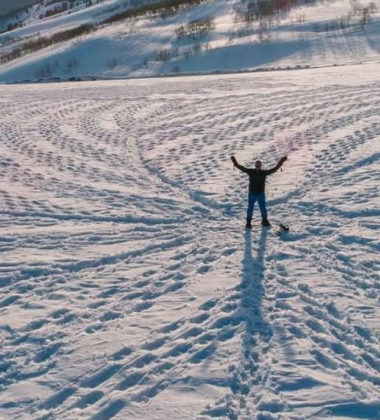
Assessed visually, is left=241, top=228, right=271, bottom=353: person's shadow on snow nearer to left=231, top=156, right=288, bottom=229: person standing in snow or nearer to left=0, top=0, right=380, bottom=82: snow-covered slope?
left=231, top=156, right=288, bottom=229: person standing in snow

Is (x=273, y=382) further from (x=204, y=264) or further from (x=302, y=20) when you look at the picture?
(x=302, y=20)

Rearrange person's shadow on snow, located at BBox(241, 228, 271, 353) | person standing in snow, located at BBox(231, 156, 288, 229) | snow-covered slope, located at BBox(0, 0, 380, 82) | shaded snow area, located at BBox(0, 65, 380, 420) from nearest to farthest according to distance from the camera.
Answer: shaded snow area, located at BBox(0, 65, 380, 420) → person's shadow on snow, located at BBox(241, 228, 271, 353) → person standing in snow, located at BBox(231, 156, 288, 229) → snow-covered slope, located at BBox(0, 0, 380, 82)

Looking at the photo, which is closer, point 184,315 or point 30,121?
point 184,315

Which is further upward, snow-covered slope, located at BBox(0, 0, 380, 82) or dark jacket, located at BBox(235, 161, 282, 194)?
snow-covered slope, located at BBox(0, 0, 380, 82)

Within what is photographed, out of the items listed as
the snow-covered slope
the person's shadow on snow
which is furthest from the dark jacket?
the snow-covered slope

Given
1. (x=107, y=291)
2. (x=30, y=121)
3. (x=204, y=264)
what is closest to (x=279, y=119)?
(x=30, y=121)
